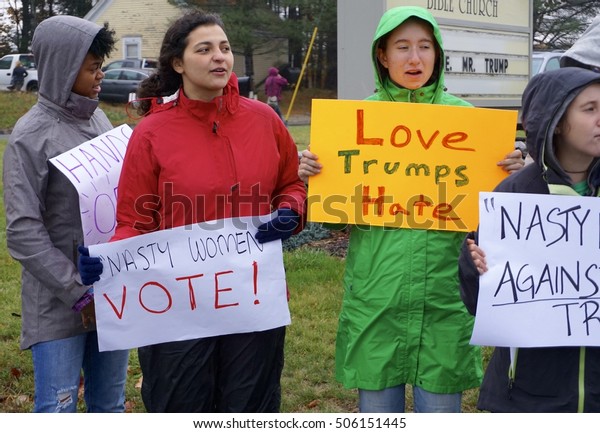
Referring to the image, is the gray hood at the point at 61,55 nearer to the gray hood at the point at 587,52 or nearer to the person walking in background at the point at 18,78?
the gray hood at the point at 587,52

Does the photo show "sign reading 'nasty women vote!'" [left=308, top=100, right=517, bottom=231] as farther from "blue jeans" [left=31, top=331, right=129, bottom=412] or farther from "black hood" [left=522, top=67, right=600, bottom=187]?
"blue jeans" [left=31, top=331, right=129, bottom=412]

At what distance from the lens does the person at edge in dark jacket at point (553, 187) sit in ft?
8.68

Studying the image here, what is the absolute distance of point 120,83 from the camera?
31.2 m

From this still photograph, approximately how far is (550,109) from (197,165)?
1255 millimetres

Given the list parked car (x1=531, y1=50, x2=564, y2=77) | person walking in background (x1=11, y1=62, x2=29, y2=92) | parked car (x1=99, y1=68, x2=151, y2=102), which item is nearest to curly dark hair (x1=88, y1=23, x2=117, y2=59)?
parked car (x1=531, y1=50, x2=564, y2=77)

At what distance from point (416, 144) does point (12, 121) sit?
25689 millimetres

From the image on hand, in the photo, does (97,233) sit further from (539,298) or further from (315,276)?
(315,276)

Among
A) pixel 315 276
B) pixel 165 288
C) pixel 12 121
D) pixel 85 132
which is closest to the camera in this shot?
pixel 165 288

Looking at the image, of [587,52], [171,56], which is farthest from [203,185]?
[587,52]

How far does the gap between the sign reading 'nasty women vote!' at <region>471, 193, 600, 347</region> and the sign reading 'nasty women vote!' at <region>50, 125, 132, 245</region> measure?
5.01 feet

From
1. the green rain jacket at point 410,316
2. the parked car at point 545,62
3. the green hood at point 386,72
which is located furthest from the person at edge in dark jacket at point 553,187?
the parked car at point 545,62

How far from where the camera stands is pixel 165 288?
3.25 m

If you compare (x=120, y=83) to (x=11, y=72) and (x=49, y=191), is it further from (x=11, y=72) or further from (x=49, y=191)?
(x=49, y=191)

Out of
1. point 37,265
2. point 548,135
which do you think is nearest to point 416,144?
point 548,135
